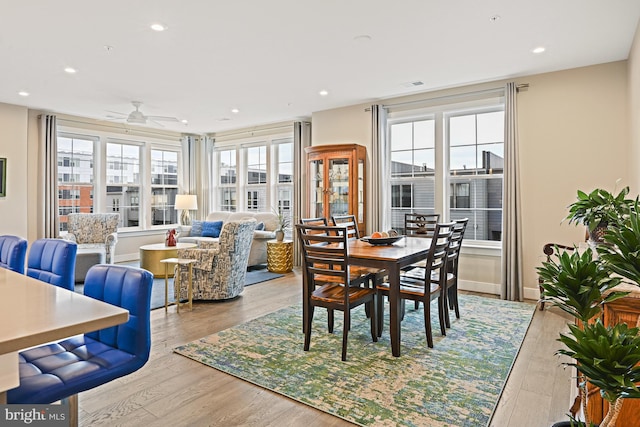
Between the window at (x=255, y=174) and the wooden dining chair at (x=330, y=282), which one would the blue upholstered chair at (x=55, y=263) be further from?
the window at (x=255, y=174)

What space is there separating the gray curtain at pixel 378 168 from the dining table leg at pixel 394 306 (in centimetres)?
278

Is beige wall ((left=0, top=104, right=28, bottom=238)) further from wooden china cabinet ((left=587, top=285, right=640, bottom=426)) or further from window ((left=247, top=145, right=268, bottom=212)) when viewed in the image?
wooden china cabinet ((left=587, top=285, right=640, bottom=426))

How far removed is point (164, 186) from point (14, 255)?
251 inches

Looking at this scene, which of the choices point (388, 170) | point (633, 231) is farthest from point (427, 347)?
point (388, 170)

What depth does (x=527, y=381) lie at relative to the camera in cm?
260

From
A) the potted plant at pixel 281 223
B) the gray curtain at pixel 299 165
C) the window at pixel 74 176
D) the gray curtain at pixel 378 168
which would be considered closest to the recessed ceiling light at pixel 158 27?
the gray curtain at pixel 378 168

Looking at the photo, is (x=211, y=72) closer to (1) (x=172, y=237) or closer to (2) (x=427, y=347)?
(1) (x=172, y=237)

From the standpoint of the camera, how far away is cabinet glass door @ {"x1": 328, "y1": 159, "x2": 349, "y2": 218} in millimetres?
5773

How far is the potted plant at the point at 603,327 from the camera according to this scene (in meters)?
1.09

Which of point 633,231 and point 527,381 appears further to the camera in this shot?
point 527,381

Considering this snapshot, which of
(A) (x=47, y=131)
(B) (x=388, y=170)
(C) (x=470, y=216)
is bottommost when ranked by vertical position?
(C) (x=470, y=216)

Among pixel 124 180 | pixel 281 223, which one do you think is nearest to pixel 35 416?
pixel 281 223

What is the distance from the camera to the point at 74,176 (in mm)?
7043

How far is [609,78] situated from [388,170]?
2805mm
